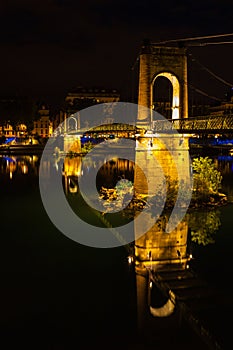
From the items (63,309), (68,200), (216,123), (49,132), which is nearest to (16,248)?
(63,309)

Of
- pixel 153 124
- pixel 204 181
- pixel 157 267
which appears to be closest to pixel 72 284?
pixel 157 267

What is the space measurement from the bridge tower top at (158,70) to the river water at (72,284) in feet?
22.0

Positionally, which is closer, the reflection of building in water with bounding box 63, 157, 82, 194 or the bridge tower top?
the bridge tower top

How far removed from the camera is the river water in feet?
28.6

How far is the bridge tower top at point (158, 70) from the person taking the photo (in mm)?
22531

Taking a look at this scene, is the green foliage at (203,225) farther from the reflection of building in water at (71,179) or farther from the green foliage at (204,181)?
the reflection of building in water at (71,179)

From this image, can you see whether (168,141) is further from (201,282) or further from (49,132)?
(49,132)

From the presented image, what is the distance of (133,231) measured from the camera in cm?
1630

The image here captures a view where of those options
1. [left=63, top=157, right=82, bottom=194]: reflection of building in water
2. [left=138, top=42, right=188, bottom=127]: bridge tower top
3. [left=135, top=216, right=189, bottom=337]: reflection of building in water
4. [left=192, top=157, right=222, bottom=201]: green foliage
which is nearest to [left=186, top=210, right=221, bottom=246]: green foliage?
[left=135, top=216, right=189, bottom=337]: reflection of building in water

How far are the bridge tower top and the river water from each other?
6703mm

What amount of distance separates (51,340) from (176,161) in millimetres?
14548

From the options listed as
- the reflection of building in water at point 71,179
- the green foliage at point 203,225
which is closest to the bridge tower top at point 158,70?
the green foliage at point 203,225

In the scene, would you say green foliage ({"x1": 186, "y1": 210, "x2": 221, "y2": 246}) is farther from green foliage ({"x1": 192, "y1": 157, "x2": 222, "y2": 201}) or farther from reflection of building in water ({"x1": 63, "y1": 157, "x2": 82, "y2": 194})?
reflection of building in water ({"x1": 63, "y1": 157, "x2": 82, "y2": 194})

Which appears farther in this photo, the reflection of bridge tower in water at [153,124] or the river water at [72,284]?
the reflection of bridge tower in water at [153,124]
